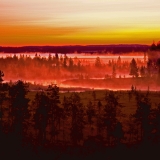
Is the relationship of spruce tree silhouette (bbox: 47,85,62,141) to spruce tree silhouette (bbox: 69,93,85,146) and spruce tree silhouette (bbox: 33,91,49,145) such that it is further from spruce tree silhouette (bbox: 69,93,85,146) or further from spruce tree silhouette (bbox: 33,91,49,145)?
spruce tree silhouette (bbox: 69,93,85,146)

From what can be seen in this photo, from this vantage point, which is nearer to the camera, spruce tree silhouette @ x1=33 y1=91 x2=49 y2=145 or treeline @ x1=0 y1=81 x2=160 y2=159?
treeline @ x1=0 y1=81 x2=160 y2=159

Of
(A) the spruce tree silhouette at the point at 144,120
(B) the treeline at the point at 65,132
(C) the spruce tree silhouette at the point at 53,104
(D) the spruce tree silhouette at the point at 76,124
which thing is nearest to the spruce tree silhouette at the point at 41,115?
(B) the treeline at the point at 65,132

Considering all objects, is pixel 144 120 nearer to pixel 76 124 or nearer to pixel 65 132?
pixel 76 124

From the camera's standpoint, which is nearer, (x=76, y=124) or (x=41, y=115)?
(x=41, y=115)

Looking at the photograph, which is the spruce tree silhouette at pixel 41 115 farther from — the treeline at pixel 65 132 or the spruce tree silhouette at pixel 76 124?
the spruce tree silhouette at pixel 76 124

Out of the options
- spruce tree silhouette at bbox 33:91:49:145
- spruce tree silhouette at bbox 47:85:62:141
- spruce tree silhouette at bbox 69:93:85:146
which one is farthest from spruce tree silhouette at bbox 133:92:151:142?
spruce tree silhouette at bbox 33:91:49:145

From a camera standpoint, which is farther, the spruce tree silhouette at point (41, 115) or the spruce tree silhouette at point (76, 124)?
the spruce tree silhouette at point (76, 124)

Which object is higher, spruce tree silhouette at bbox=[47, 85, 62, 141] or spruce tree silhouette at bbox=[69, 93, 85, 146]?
spruce tree silhouette at bbox=[47, 85, 62, 141]

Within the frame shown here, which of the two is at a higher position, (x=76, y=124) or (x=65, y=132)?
(x=76, y=124)

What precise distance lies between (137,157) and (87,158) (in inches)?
487

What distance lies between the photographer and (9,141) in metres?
118

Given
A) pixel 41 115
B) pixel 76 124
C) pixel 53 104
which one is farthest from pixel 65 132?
pixel 41 115

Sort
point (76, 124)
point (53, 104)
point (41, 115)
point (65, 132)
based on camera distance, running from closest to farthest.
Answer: point (41, 115) → point (53, 104) → point (76, 124) → point (65, 132)

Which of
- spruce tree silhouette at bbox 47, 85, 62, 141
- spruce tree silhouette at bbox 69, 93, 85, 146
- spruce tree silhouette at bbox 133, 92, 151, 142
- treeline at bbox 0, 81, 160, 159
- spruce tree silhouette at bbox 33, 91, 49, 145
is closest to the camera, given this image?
treeline at bbox 0, 81, 160, 159
